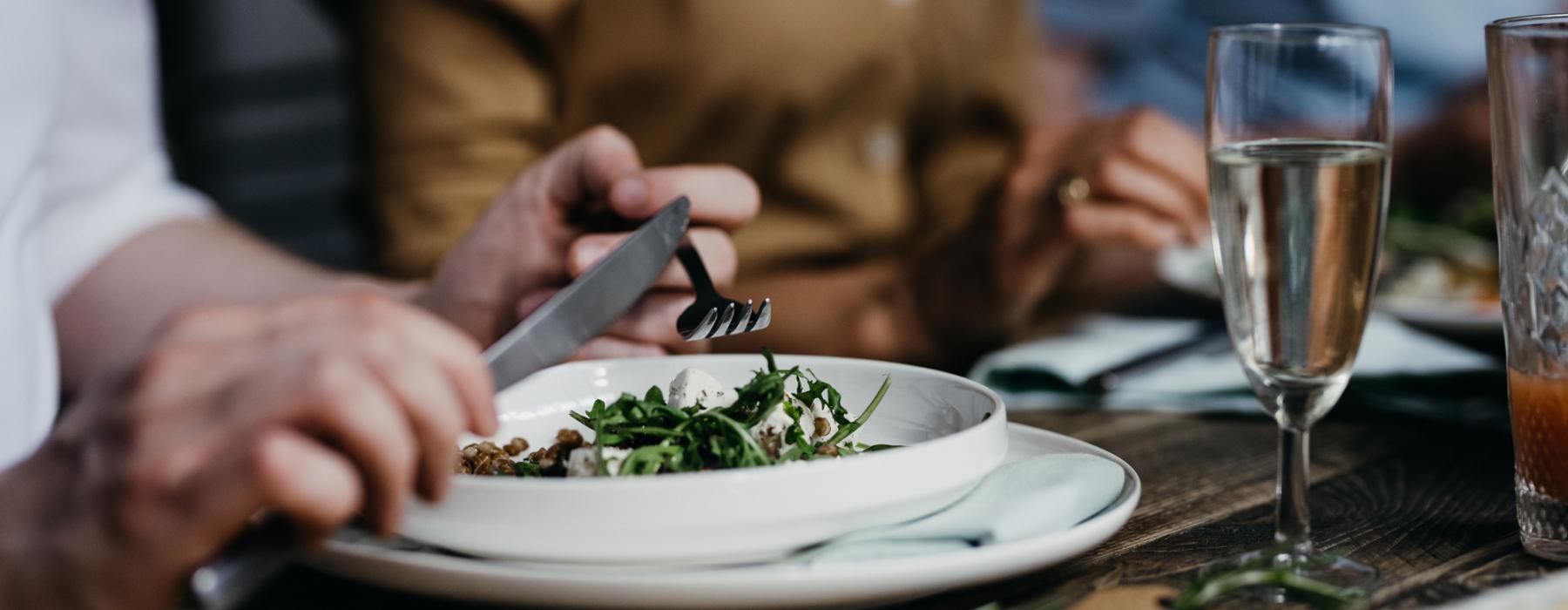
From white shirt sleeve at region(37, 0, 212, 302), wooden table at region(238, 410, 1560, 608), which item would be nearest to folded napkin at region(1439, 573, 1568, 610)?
wooden table at region(238, 410, 1560, 608)

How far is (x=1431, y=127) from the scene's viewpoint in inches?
104

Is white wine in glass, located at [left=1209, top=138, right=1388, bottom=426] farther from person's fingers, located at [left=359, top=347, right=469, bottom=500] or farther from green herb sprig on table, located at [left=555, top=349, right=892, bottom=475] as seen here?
person's fingers, located at [left=359, top=347, right=469, bottom=500]

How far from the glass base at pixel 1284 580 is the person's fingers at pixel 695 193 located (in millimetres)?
514

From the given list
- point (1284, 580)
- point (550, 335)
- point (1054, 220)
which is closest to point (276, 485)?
point (550, 335)

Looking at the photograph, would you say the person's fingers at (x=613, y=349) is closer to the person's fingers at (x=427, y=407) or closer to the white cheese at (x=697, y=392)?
the white cheese at (x=697, y=392)

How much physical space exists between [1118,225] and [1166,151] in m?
0.11

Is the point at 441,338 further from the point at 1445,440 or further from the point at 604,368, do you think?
the point at 1445,440

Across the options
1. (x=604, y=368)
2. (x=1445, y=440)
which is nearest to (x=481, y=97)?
(x=604, y=368)

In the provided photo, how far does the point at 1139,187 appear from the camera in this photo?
1.57 meters

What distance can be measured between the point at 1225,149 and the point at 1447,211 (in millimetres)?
1816

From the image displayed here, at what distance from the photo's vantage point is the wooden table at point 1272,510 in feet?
2.20

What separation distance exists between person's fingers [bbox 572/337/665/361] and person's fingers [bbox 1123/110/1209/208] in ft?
2.58

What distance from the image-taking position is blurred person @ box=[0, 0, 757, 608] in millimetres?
521

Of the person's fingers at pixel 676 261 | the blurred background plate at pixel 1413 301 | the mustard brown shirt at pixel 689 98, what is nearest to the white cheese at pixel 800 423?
the person's fingers at pixel 676 261
